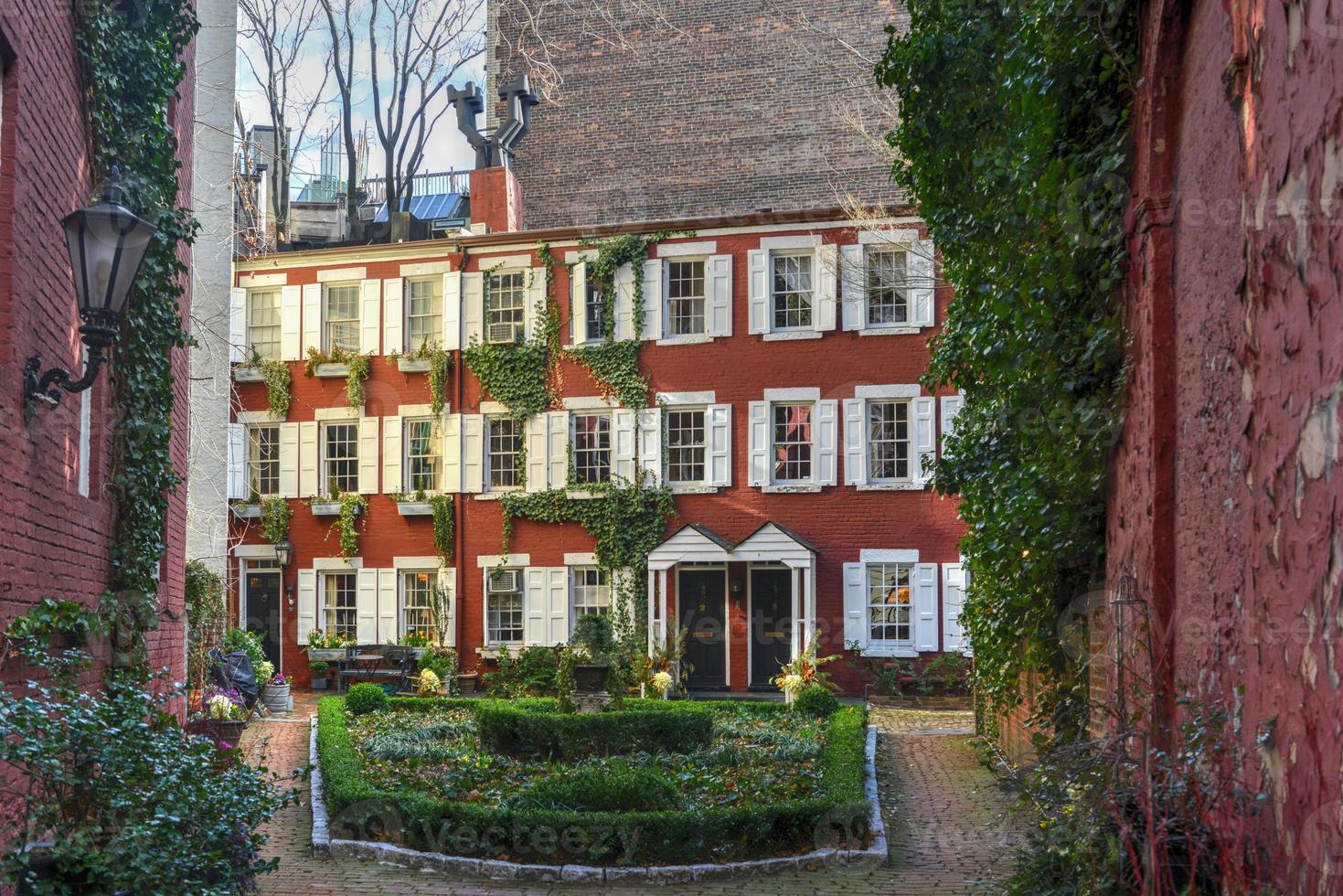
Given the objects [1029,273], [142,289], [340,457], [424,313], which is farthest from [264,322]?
[1029,273]

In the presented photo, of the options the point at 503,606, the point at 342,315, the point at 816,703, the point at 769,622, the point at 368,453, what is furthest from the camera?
the point at 342,315

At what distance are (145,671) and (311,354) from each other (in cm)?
1697

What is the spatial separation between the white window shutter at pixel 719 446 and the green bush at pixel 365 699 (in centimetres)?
697

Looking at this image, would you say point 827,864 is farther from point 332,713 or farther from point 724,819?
point 332,713

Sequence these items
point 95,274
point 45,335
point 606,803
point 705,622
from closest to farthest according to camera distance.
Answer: point 95,274, point 45,335, point 606,803, point 705,622

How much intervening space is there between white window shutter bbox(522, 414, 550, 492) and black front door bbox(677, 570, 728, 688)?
2.99 metres

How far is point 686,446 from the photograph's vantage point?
2397 cm

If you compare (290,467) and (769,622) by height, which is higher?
(290,467)

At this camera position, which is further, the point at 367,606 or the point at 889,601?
the point at 367,606

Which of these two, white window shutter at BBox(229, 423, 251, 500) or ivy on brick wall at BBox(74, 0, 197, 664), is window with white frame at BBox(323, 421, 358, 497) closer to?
white window shutter at BBox(229, 423, 251, 500)

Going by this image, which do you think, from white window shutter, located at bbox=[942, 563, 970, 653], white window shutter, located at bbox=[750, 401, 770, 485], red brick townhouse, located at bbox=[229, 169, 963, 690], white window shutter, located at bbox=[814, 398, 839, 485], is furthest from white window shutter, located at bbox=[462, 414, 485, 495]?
white window shutter, located at bbox=[942, 563, 970, 653]

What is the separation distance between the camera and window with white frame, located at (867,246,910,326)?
23.1 meters

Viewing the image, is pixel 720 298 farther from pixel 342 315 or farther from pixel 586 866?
pixel 586 866

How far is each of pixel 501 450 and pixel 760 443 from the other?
188 inches
